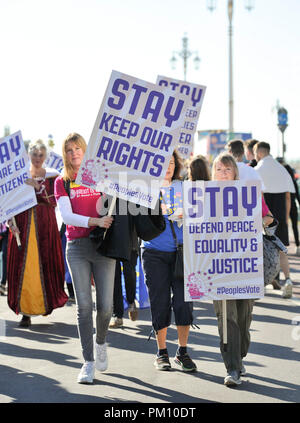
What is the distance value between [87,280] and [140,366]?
100 centimetres

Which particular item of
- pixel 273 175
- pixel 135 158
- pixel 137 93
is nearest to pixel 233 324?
pixel 135 158

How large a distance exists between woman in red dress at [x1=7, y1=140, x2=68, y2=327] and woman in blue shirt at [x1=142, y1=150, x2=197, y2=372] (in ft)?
8.00

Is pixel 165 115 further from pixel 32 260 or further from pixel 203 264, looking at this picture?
pixel 32 260

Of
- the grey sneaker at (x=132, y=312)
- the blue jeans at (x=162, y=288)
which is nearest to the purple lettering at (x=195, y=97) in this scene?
the grey sneaker at (x=132, y=312)

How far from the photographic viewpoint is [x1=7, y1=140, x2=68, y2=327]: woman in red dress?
28.7 feet

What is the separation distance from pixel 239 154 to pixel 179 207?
387 cm

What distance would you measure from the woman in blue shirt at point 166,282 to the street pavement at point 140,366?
6.0 inches

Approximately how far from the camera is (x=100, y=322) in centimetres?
626

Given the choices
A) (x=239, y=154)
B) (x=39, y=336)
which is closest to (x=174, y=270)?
(x=39, y=336)

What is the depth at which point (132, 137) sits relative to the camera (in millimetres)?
5895

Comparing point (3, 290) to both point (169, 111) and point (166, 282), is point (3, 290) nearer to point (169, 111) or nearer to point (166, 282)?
point (166, 282)

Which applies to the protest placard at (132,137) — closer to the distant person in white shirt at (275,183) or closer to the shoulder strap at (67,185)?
the shoulder strap at (67,185)
